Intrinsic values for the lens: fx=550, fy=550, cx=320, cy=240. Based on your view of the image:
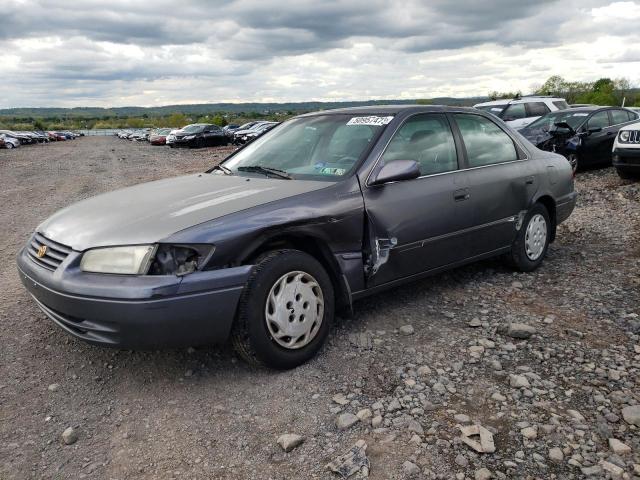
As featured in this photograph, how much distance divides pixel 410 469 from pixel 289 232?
1465 millimetres

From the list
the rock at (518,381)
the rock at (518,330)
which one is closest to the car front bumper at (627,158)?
the rock at (518,330)

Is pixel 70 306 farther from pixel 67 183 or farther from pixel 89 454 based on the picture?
pixel 67 183

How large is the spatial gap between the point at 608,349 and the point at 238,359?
2361mm

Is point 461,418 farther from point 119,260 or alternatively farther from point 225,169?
point 225,169

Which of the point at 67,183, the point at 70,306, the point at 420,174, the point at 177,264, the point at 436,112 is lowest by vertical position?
the point at 67,183

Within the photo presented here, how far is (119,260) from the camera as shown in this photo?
2.92 metres

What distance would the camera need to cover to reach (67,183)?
1395cm

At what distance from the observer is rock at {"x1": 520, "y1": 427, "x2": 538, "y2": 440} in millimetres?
2619

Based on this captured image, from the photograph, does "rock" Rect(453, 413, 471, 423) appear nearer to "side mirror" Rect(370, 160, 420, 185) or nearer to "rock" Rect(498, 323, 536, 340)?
"rock" Rect(498, 323, 536, 340)

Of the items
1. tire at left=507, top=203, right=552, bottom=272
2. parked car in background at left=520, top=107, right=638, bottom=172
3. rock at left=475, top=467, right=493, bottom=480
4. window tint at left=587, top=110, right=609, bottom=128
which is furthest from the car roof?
window tint at left=587, top=110, right=609, bottom=128

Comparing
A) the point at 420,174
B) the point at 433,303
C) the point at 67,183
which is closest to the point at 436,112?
the point at 420,174

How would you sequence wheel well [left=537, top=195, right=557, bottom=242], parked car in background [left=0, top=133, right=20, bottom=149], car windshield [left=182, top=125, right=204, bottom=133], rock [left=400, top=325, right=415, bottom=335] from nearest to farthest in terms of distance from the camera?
rock [left=400, top=325, right=415, bottom=335], wheel well [left=537, top=195, right=557, bottom=242], car windshield [left=182, top=125, right=204, bottom=133], parked car in background [left=0, top=133, right=20, bottom=149]

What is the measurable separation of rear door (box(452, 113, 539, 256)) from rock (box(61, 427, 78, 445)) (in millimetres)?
3004

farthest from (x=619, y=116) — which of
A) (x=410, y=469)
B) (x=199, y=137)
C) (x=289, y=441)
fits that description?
(x=199, y=137)
